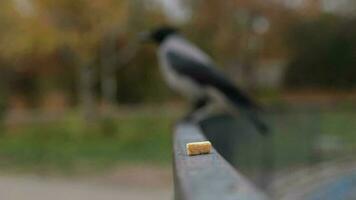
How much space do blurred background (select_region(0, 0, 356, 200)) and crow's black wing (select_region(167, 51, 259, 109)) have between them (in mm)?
356

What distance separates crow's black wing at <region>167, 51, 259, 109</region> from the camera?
599 centimetres

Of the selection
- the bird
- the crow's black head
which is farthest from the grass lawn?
the crow's black head

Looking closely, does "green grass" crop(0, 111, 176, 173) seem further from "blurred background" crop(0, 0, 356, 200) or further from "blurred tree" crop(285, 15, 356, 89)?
"blurred tree" crop(285, 15, 356, 89)

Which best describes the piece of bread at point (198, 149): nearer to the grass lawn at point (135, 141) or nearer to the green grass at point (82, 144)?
the grass lawn at point (135, 141)

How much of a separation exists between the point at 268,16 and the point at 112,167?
39.6 ft

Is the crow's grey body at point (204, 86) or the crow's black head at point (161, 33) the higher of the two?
the crow's black head at point (161, 33)

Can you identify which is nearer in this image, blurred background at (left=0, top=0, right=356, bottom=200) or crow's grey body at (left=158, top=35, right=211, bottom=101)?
crow's grey body at (left=158, top=35, right=211, bottom=101)

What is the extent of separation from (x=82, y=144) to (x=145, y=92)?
1215cm

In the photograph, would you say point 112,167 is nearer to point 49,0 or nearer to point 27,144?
point 27,144

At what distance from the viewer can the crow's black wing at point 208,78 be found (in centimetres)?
599

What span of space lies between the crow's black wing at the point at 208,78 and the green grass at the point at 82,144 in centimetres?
583

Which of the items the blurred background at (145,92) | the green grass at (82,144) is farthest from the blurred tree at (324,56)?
the green grass at (82,144)

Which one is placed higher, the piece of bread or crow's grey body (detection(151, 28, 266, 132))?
crow's grey body (detection(151, 28, 266, 132))

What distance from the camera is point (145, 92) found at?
2719 centimetres
